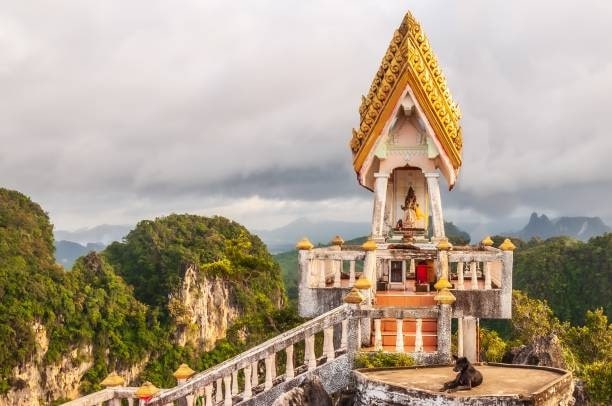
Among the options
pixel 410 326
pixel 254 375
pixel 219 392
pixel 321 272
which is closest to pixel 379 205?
pixel 321 272

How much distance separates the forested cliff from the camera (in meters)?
50.1

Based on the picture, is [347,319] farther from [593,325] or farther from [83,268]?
[83,268]

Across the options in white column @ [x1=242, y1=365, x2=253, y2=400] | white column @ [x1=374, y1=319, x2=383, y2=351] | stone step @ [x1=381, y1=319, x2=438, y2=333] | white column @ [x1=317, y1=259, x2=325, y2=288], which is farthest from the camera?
white column @ [x1=317, y1=259, x2=325, y2=288]

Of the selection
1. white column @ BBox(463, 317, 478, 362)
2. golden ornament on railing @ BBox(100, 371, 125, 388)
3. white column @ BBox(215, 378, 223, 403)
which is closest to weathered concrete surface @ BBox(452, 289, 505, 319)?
white column @ BBox(463, 317, 478, 362)

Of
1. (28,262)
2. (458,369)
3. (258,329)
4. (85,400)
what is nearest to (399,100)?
(458,369)

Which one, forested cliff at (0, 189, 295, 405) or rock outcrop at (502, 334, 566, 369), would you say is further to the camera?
forested cliff at (0, 189, 295, 405)

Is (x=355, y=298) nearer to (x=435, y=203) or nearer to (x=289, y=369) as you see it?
(x=289, y=369)

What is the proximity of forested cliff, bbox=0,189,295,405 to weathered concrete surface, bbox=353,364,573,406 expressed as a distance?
2147cm

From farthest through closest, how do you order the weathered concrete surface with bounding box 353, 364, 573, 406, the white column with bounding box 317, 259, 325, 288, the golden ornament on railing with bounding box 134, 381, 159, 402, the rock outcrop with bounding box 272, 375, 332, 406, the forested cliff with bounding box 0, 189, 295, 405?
1. the forested cliff with bounding box 0, 189, 295, 405
2. the white column with bounding box 317, 259, 325, 288
3. the golden ornament on railing with bounding box 134, 381, 159, 402
4. the rock outcrop with bounding box 272, 375, 332, 406
5. the weathered concrete surface with bounding box 353, 364, 573, 406

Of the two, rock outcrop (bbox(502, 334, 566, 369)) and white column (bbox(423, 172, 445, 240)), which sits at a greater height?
white column (bbox(423, 172, 445, 240))

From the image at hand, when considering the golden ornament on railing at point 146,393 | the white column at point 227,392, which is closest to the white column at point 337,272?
the white column at point 227,392

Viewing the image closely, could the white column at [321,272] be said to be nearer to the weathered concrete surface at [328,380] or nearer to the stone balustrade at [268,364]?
the stone balustrade at [268,364]

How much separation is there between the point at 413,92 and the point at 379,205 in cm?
270

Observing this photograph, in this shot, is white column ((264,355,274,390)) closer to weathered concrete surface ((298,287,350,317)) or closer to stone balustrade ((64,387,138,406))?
weathered concrete surface ((298,287,350,317))
